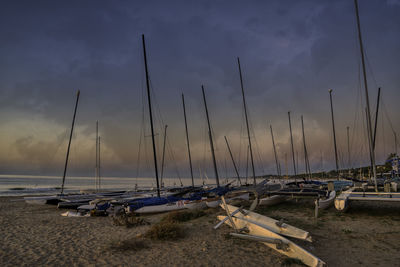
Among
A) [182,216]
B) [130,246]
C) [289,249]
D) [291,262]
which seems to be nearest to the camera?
[291,262]

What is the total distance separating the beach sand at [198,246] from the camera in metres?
6.80

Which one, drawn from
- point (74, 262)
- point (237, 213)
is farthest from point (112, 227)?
point (237, 213)

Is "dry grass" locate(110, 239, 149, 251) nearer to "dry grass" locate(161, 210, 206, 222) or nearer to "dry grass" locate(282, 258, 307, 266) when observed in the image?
"dry grass" locate(161, 210, 206, 222)

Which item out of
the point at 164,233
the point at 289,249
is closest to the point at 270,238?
the point at 289,249

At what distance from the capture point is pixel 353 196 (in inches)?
475

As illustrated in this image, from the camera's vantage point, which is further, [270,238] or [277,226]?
[277,226]

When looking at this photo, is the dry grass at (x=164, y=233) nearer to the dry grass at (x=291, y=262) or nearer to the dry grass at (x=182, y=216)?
the dry grass at (x=182, y=216)

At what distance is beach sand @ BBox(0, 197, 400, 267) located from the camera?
22.3 ft

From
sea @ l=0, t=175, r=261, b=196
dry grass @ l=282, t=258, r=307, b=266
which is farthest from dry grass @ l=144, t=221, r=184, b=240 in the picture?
sea @ l=0, t=175, r=261, b=196

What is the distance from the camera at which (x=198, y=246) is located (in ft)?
26.8

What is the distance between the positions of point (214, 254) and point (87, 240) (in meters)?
5.86

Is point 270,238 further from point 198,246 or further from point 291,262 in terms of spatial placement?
point 198,246

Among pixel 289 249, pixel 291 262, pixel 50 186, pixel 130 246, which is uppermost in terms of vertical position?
pixel 289 249

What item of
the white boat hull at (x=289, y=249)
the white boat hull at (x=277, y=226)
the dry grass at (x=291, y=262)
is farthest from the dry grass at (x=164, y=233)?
the dry grass at (x=291, y=262)
